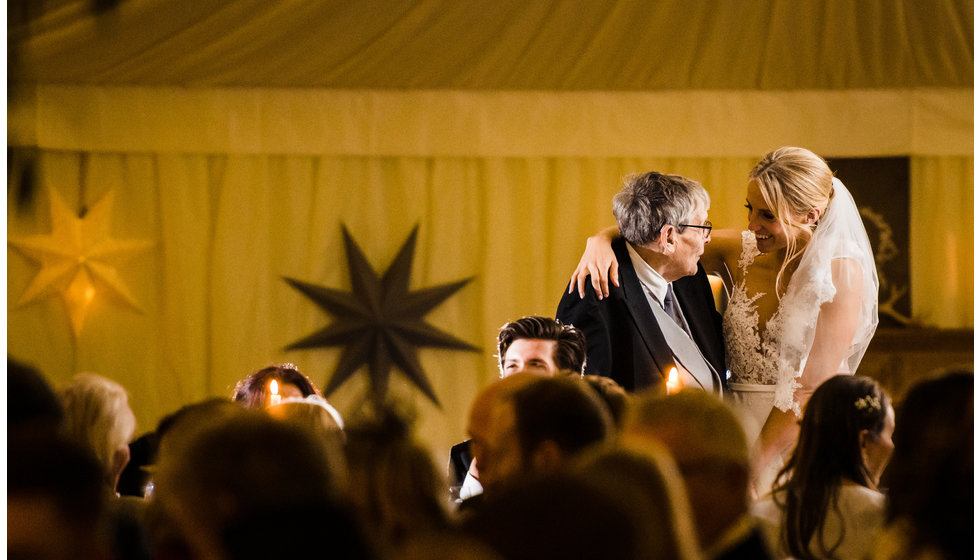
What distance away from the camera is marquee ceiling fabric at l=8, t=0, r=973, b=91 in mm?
5434

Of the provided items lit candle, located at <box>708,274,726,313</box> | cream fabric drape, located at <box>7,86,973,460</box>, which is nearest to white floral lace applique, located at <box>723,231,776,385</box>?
lit candle, located at <box>708,274,726,313</box>

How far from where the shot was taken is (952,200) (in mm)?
6258

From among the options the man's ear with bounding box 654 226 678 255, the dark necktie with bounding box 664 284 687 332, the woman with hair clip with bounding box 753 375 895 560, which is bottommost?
the woman with hair clip with bounding box 753 375 895 560

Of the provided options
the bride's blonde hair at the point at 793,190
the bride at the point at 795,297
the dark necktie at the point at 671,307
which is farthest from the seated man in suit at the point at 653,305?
the bride's blonde hair at the point at 793,190

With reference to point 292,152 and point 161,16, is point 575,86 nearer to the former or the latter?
point 292,152

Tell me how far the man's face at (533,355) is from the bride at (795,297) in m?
0.40

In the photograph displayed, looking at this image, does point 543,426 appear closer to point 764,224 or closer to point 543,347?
point 543,347

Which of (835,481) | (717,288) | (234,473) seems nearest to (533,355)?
(717,288)

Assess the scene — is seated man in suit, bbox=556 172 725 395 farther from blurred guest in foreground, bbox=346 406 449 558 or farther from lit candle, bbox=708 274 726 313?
blurred guest in foreground, bbox=346 406 449 558

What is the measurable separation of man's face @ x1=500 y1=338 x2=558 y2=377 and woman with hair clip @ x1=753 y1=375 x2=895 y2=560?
102cm

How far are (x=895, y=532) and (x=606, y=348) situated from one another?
6.86 feet

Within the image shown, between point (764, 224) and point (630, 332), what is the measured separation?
61cm

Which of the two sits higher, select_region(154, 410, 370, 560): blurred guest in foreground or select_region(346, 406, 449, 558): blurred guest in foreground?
select_region(154, 410, 370, 560): blurred guest in foreground

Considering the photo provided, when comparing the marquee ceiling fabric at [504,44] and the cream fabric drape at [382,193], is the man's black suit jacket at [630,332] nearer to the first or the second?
the marquee ceiling fabric at [504,44]
